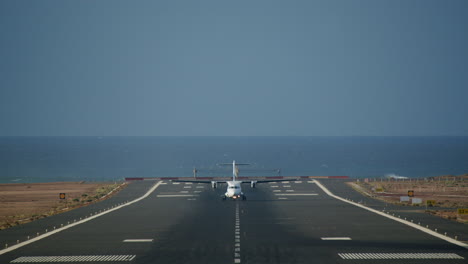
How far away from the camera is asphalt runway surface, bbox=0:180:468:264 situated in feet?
127

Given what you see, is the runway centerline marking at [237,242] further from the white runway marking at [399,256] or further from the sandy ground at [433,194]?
the sandy ground at [433,194]

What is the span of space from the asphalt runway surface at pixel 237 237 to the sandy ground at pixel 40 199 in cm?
553

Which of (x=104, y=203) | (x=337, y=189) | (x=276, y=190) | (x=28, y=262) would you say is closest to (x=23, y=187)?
(x=104, y=203)

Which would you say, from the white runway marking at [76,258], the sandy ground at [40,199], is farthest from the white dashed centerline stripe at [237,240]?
the sandy ground at [40,199]

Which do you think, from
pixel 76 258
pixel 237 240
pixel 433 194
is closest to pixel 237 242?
pixel 237 240

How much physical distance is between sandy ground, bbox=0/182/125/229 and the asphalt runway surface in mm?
5530

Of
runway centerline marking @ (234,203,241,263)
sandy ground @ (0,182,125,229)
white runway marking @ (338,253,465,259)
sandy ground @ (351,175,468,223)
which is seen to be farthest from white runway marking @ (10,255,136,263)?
sandy ground @ (351,175,468,223)

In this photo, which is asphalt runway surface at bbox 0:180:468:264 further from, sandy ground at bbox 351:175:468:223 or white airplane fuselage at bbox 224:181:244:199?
sandy ground at bbox 351:175:468:223

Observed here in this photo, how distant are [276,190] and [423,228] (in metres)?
51.8

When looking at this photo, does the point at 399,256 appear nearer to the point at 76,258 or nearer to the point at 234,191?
the point at 76,258

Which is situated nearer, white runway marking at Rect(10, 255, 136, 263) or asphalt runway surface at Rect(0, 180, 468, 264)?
white runway marking at Rect(10, 255, 136, 263)

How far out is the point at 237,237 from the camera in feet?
158

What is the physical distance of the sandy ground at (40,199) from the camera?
7088 centimetres

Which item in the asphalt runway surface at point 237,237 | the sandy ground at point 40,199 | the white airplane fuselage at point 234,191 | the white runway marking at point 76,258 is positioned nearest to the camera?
the white runway marking at point 76,258
